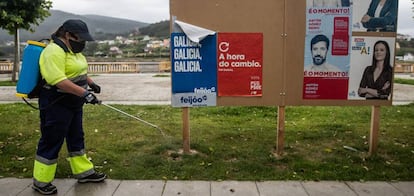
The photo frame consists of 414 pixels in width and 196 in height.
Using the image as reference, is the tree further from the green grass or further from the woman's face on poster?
the woman's face on poster

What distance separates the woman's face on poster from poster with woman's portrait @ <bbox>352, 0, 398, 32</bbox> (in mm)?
198

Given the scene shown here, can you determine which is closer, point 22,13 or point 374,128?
point 374,128

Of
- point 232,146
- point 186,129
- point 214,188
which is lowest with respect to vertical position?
point 214,188

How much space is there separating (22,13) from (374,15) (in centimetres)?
1265

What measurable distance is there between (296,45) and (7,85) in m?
13.9

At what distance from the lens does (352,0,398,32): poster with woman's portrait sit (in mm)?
4905

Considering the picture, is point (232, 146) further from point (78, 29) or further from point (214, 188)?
point (78, 29)

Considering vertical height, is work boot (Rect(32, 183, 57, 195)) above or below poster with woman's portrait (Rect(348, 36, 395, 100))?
below

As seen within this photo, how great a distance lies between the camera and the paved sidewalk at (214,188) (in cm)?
408

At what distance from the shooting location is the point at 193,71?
16.4 ft

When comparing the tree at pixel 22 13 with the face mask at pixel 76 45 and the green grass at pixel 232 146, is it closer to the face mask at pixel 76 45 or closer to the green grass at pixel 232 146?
the green grass at pixel 232 146

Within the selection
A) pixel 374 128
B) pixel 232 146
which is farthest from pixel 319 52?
pixel 232 146

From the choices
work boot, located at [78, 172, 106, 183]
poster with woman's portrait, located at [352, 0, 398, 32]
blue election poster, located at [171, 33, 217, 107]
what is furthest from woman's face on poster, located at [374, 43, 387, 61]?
work boot, located at [78, 172, 106, 183]

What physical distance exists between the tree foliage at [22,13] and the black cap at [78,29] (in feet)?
33.2
